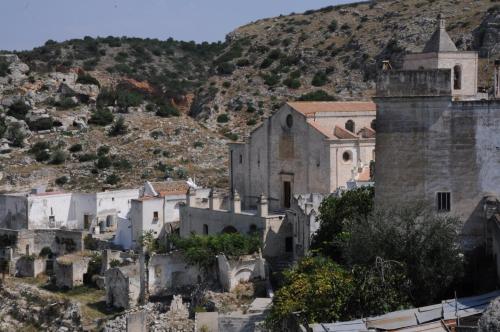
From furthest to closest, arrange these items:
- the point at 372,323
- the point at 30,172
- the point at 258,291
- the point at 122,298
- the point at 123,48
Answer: the point at 123,48, the point at 30,172, the point at 122,298, the point at 258,291, the point at 372,323

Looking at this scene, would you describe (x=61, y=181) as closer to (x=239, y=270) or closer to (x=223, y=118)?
(x=223, y=118)

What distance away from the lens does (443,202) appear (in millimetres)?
23719

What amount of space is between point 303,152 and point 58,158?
1008 inches

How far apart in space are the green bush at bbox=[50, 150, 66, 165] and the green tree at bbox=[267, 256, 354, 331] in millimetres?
37308

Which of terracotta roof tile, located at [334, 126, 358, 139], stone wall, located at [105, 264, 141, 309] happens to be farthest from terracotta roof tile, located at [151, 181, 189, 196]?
stone wall, located at [105, 264, 141, 309]

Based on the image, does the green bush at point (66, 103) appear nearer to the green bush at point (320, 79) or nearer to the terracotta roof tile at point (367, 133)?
the green bush at point (320, 79)

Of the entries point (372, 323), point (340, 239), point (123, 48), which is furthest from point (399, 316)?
point (123, 48)

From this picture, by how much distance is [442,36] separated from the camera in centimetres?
2852

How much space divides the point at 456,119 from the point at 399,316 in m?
6.06

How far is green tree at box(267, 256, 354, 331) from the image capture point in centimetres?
2216

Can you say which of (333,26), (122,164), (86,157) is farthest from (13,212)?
(333,26)

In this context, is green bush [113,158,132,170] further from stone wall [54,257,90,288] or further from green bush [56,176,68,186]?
stone wall [54,257,90,288]

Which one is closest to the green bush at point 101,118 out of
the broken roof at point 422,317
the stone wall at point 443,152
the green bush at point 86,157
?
the green bush at point 86,157

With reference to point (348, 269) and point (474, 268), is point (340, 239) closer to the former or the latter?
point (348, 269)
